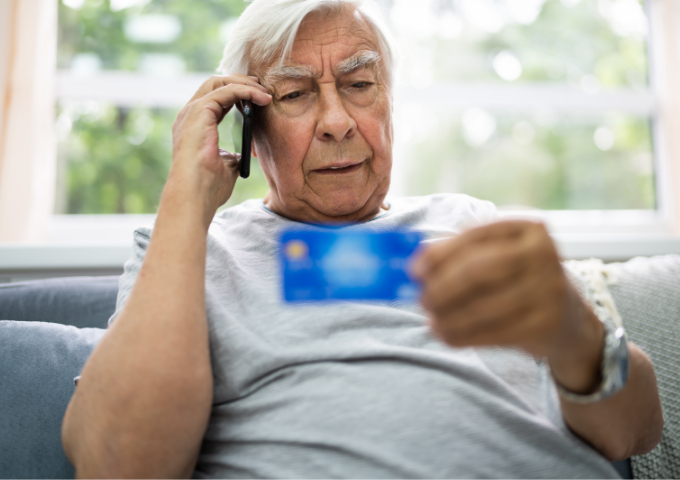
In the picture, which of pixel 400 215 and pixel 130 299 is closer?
pixel 130 299

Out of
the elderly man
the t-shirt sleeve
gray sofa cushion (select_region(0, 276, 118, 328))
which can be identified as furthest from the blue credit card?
gray sofa cushion (select_region(0, 276, 118, 328))

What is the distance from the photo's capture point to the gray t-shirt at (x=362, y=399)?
687 mm

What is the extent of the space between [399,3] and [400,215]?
1.67 m

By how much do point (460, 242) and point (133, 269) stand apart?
0.65 m

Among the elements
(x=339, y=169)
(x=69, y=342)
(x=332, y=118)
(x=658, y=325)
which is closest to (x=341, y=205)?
(x=339, y=169)

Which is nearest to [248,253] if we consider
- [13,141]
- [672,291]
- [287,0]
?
[287,0]

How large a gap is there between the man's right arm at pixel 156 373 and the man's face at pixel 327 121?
0.84ft

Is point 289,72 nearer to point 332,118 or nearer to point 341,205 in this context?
point 332,118

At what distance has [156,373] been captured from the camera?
26.7 inches

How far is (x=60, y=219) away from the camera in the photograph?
2.12m

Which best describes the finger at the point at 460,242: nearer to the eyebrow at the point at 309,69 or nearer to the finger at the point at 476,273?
the finger at the point at 476,273

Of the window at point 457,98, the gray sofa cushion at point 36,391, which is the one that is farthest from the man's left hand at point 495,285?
the window at point 457,98

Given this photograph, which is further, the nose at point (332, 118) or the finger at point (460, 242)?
the nose at point (332, 118)

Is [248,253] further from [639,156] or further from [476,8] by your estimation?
[639,156]
